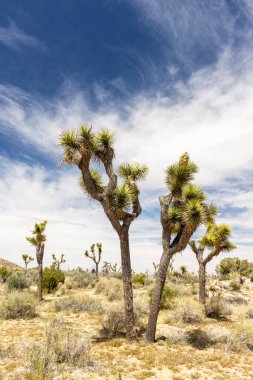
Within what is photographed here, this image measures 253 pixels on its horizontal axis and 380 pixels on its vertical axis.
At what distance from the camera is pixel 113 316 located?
11.9 meters

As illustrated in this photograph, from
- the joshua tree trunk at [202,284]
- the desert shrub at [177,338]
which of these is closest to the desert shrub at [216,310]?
the joshua tree trunk at [202,284]

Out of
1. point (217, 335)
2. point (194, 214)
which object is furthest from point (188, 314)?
point (194, 214)

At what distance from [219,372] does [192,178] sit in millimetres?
6384

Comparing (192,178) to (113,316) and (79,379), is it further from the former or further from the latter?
(79,379)

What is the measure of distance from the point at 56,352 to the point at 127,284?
3.63 m

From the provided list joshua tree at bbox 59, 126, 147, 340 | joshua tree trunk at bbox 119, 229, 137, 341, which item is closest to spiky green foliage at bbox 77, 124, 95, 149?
joshua tree at bbox 59, 126, 147, 340

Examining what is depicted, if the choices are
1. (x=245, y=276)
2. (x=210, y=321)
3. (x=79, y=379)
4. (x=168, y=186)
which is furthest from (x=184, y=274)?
(x=79, y=379)

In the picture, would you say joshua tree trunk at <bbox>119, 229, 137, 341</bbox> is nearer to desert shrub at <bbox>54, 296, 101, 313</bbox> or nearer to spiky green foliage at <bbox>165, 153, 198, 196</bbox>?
spiky green foliage at <bbox>165, 153, 198, 196</bbox>

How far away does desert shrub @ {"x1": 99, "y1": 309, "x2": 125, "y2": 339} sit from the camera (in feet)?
37.9

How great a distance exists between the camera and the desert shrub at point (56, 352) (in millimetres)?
7098

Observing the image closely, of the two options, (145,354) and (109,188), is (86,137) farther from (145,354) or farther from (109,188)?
(145,354)

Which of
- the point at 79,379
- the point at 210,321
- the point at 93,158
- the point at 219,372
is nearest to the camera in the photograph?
the point at 79,379

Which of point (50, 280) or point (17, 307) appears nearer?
point (17, 307)

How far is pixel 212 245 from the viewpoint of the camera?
58.7 feet
